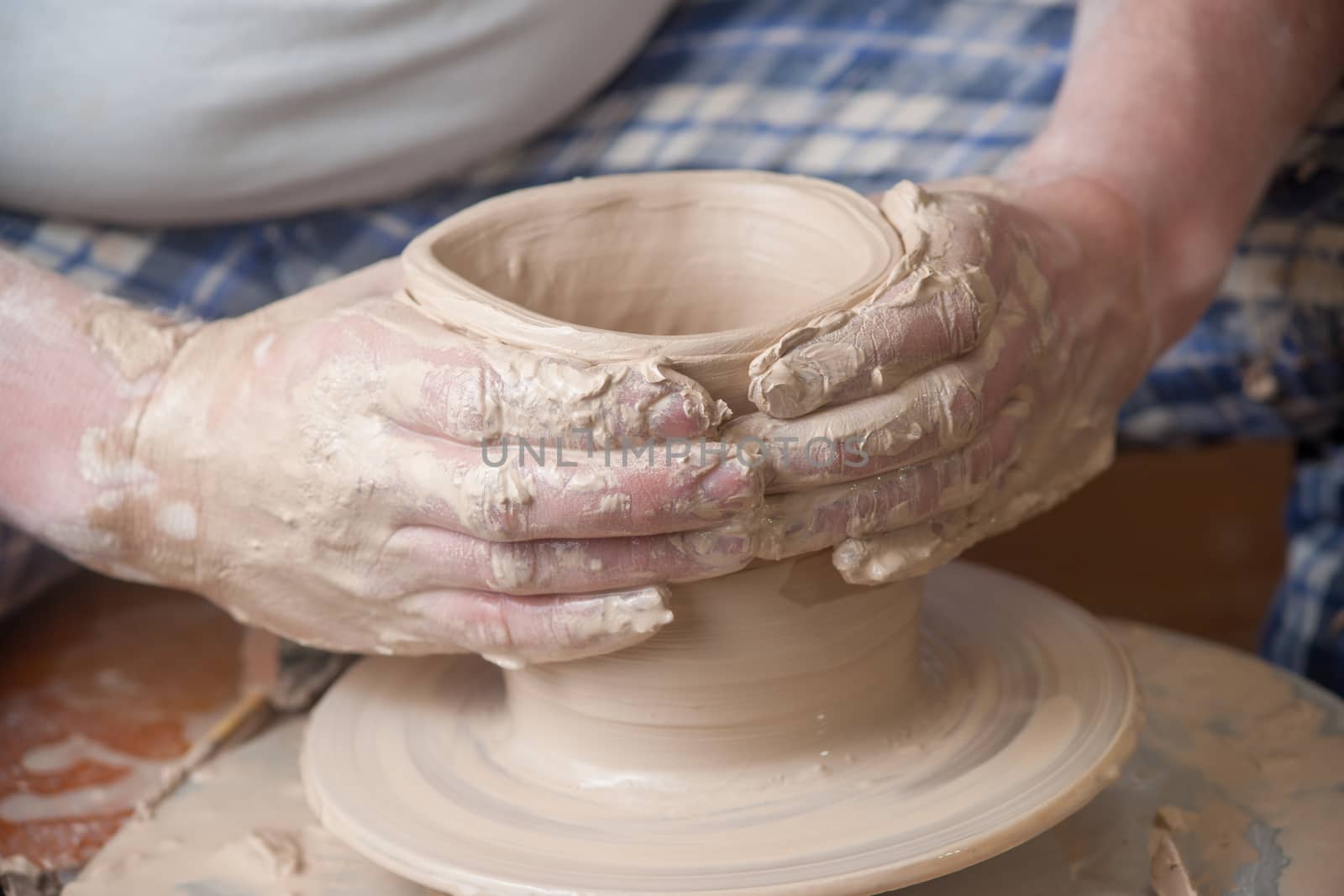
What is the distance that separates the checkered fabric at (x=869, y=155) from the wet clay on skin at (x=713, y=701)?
55cm

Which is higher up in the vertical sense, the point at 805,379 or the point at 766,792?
the point at 805,379

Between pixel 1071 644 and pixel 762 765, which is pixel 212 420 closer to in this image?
pixel 762 765

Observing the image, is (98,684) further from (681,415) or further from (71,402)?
(681,415)

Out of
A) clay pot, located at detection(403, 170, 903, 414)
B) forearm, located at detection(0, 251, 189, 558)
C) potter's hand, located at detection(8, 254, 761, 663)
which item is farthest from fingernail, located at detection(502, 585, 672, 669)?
forearm, located at detection(0, 251, 189, 558)

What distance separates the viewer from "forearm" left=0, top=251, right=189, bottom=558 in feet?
3.82

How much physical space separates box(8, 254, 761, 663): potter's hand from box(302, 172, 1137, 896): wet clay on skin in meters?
0.04

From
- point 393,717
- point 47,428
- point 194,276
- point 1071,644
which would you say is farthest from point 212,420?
point 1071,644

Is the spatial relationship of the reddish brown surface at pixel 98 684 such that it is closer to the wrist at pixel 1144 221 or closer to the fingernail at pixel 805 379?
the fingernail at pixel 805 379

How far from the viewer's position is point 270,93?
1.55 m

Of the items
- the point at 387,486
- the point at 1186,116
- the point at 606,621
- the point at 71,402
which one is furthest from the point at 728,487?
the point at 1186,116

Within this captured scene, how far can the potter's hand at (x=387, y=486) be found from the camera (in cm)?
94

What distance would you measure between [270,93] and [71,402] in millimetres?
546

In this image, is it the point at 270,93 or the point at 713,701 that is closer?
the point at 713,701

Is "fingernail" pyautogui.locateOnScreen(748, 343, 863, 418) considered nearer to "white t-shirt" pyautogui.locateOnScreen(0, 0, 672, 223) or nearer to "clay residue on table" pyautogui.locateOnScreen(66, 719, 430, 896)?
"clay residue on table" pyautogui.locateOnScreen(66, 719, 430, 896)
